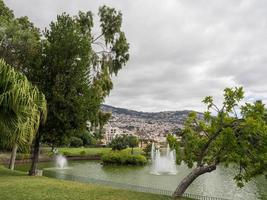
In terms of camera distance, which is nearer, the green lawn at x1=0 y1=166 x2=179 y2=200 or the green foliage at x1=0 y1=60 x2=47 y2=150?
the green foliage at x1=0 y1=60 x2=47 y2=150

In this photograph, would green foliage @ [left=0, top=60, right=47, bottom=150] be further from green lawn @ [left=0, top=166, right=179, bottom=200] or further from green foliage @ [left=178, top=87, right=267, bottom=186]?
green foliage @ [left=178, top=87, right=267, bottom=186]

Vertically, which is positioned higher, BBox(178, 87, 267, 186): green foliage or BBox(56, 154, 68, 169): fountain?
BBox(178, 87, 267, 186): green foliage

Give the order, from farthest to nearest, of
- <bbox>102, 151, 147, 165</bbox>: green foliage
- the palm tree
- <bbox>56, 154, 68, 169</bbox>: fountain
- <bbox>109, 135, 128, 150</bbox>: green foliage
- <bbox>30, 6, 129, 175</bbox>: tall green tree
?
<bbox>109, 135, 128, 150</bbox>: green foliage
<bbox>102, 151, 147, 165</bbox>: green foliage
<bbox>56, 154, 68, 169</bbox>: fountain
<bbox>30, 6, 129, 175</bbox>: tall green tree
the palm tree

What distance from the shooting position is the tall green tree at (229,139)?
9.76m

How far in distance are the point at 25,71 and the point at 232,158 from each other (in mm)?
13224

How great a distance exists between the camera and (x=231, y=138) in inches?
385

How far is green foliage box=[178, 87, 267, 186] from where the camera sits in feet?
32.0

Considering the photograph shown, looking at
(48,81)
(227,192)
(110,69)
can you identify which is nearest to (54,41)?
(48,81)

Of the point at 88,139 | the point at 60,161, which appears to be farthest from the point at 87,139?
the point at 60,161

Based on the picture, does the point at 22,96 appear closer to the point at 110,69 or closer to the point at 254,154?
the point at 254,154

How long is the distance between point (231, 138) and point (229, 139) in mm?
75

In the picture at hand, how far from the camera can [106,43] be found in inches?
926

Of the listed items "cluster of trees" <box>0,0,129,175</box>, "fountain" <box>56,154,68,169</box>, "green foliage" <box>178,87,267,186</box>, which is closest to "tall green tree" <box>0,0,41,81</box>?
"cluster of trees" <box>0,0,129,175</box>

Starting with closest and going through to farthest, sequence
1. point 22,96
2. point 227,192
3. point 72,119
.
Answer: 1. point 22,96
2. point 72,119
3. point 227,192
